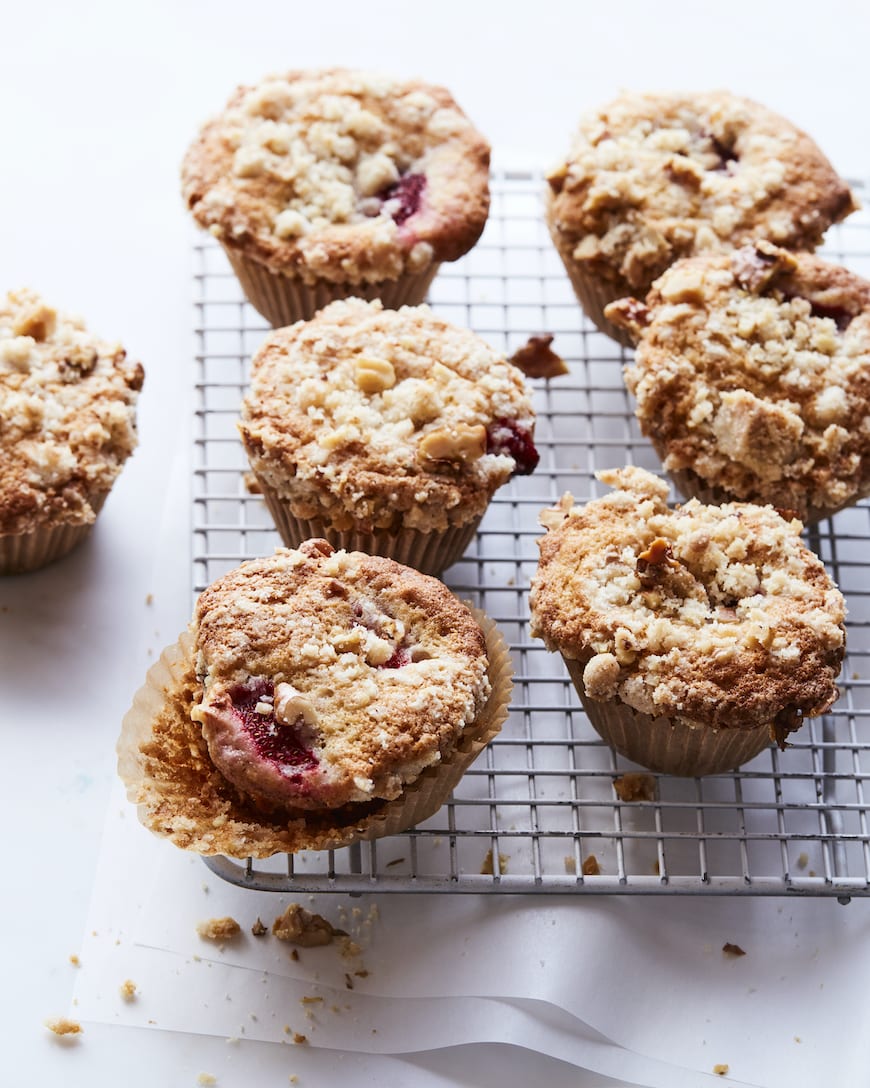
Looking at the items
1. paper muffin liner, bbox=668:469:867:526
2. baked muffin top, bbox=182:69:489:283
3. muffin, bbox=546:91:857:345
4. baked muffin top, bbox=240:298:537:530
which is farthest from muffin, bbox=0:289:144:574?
paper muffin liner, bbox=668:469:867:526

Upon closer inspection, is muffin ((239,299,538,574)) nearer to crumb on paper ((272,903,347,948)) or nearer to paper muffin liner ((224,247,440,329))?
paper muffin liner ((224,247,440,329))

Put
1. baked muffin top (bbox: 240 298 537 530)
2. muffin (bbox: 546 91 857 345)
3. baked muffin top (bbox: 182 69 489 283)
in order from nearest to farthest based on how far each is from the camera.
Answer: baked muffin top (bbox: 240 298 537 530) < baked muffin top (bbox: 182 69 489 283) < muffin (bbox: 546 91 857 345)

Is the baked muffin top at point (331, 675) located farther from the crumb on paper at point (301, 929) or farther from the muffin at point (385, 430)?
the crumb on paper at point (301, 929)

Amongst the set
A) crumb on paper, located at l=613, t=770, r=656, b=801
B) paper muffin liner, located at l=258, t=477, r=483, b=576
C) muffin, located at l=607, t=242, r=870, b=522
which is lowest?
crumb on paper, located at l=613, t=770, r=656, b=801

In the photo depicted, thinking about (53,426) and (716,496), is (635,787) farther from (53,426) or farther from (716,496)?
(53,426)

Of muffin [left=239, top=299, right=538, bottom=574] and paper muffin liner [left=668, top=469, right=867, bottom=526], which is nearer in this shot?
muffin [left=239, top=299, right=538, bottom=574]

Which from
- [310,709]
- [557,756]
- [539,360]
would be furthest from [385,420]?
[557,756]

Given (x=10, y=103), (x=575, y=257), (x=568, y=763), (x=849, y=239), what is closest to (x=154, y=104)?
Result: (x=10, y=103)
